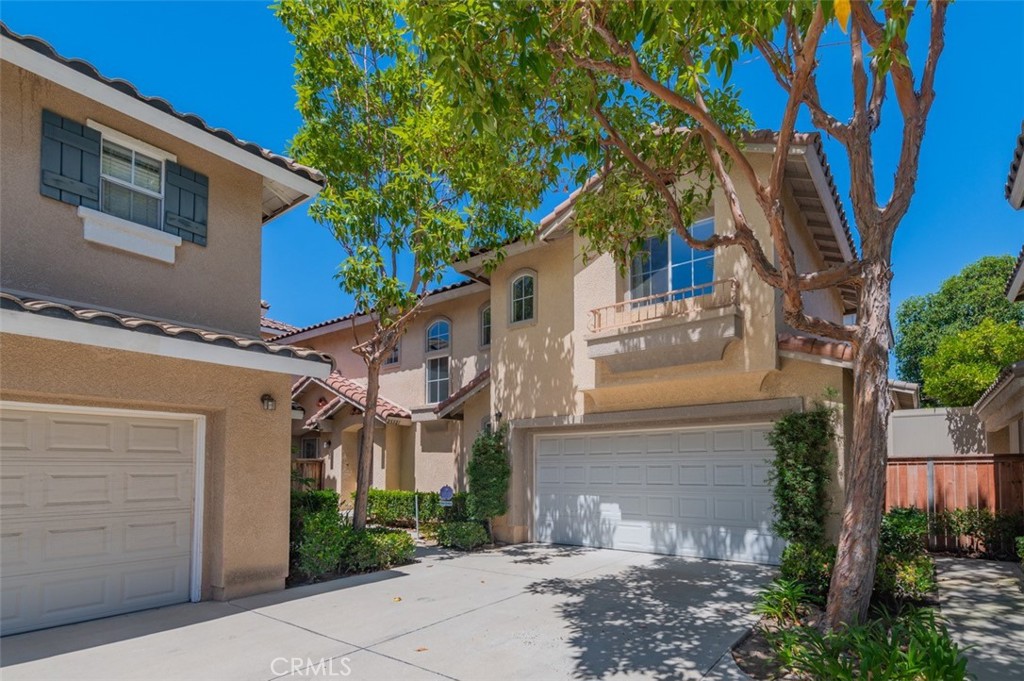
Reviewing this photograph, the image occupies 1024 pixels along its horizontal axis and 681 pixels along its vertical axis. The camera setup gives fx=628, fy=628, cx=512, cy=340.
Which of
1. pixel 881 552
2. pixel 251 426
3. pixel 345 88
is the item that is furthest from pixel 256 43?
pixel 881 552

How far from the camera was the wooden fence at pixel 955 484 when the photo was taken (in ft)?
39.6

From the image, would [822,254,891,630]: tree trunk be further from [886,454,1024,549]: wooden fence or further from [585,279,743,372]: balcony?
[886,454,1024,549]: wooden fence

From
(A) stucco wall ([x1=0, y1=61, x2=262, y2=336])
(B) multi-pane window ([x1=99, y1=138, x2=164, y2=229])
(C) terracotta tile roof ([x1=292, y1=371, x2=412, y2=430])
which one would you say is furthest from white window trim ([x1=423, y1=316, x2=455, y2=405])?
(B) multi-pane window ([x1=99, y1=138, x2=164, y2=229])

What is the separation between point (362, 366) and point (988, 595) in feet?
57.5

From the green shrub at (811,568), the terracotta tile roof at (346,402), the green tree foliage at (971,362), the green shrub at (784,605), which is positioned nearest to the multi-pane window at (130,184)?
the terracotta tile roof at (346,402)

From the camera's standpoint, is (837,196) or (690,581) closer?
(690,581)

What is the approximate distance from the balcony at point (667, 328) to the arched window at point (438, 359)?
6.57 metres

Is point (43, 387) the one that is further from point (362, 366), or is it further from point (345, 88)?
point (362, 366)

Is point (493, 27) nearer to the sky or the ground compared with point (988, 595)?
nearer to the sky

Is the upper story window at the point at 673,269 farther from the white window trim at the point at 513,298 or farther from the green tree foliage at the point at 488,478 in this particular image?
the green tree foliage at the point at 488,478

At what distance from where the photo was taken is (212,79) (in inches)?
490

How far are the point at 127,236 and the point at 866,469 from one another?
363 inches

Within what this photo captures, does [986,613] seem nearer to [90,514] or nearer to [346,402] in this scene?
[90,514]

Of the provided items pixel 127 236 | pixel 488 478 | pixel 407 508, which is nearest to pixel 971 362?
pixel 488 478
